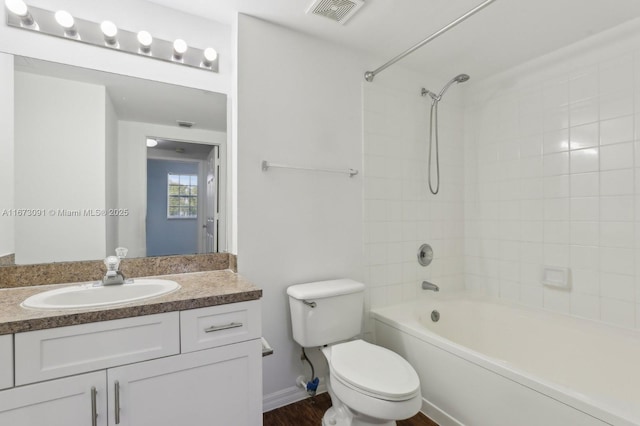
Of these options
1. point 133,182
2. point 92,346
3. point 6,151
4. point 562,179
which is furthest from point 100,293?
point 562,179

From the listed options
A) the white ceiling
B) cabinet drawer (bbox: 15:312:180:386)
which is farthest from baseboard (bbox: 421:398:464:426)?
the white ceiling

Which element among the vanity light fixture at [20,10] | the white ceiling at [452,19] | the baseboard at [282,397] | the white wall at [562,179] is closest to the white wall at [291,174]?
the baseboard at [282,397]

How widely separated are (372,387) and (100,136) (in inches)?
68.7

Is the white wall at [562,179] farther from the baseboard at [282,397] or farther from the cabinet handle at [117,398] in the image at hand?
the cabinet handle at [117,398]

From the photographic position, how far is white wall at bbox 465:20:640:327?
181cm

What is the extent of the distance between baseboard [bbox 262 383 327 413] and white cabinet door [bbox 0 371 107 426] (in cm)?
92

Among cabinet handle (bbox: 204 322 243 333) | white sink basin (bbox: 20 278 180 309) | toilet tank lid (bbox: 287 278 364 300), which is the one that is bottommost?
cabinet handle (bbox: 204 322 243 333)

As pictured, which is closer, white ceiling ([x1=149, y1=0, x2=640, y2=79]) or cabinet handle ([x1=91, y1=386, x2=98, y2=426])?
cabinet handle ([x1=91, y1=386, x2=98, y2=426])

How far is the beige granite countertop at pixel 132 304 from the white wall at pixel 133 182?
0.96ft

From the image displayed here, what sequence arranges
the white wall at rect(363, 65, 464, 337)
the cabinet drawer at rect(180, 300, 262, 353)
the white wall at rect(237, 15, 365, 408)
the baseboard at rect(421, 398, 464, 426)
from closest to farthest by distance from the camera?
the cabinet drawer at rect(180, 300, 262, 353)
the baseboard at rect(421, 398, 464, 426)
the white wall at rect(237, 15, 365, 408)
the white wall at rect(363, 65, 464, 337)

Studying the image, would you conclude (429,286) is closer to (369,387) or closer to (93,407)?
(369,387)

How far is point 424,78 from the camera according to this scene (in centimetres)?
246

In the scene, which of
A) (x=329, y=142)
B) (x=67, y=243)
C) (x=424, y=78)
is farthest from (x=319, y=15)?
(x=67, y=243)

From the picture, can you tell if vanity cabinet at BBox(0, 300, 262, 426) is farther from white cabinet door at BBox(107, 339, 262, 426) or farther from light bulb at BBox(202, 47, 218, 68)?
light bulb at BBox(202, 47, 218, 68)
